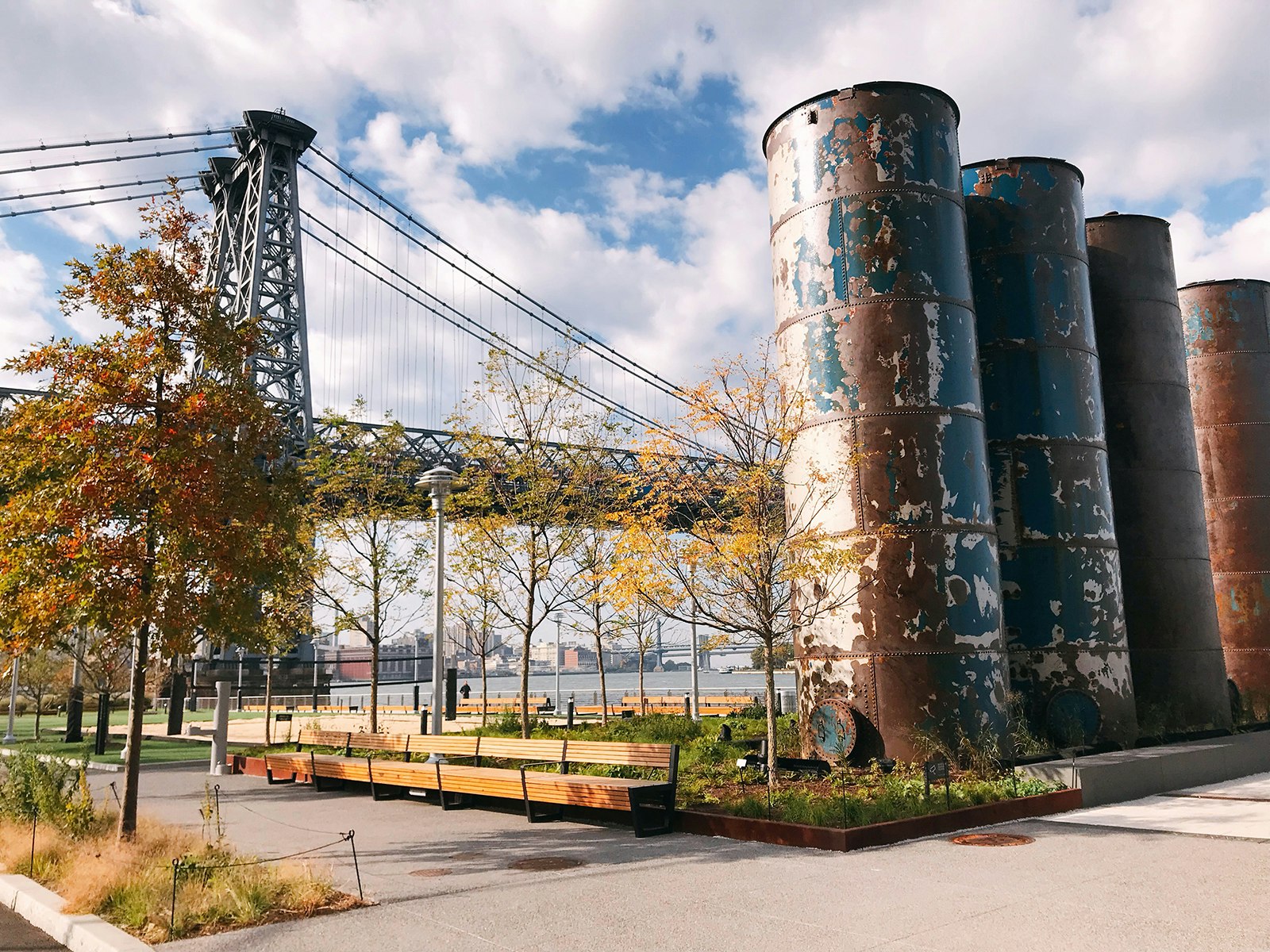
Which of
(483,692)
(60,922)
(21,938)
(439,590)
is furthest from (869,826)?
(483,692)

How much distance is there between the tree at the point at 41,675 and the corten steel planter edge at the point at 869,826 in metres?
26.5

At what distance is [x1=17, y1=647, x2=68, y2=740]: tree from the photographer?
103ft

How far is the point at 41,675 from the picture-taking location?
34594mm

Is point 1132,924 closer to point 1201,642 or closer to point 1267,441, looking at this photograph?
point 1201,642

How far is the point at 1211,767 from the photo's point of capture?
1356 cm

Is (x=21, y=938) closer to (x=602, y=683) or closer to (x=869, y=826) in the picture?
(x=869, y=826)

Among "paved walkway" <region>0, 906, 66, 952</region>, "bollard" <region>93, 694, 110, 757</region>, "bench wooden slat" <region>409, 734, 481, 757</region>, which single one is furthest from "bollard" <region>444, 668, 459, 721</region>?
"paved walkway" <region>0, 906, 66, 952</region>

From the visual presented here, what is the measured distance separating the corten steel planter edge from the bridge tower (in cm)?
4569

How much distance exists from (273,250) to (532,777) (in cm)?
5042

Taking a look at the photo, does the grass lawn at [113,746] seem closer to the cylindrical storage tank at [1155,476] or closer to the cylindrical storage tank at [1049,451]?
the cylindrical storage tank at [1049,451]

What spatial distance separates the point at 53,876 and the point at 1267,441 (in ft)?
81.3

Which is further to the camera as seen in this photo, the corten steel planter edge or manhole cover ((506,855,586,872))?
the corten steel planter edge

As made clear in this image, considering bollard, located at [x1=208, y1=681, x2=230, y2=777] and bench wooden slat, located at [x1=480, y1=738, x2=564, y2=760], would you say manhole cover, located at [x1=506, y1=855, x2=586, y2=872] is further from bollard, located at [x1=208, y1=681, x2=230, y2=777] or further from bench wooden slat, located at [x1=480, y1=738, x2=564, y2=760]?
bollard, located at [x1=208, y1=681, x2=230, y2=777]

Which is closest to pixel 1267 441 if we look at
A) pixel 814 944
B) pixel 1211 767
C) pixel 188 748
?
pixel 1211 767
